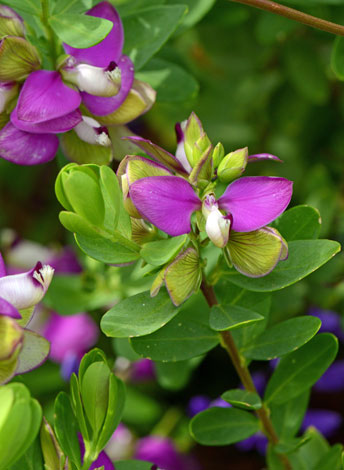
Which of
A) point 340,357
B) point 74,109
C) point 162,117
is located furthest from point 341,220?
point 74,109

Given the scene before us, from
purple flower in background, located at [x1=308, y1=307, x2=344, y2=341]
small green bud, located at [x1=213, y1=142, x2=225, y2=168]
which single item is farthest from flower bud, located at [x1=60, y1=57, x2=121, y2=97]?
purple flower in background, located at [x1=308, y1=307, x2=344, y2=341]

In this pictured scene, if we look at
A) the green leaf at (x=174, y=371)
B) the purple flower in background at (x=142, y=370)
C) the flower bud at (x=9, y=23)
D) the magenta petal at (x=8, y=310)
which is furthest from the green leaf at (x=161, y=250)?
the purple flower in background at (x=142, y=370)

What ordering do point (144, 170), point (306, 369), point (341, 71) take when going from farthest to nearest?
point (341, 71) < point (306, 369) < point (144, 170)

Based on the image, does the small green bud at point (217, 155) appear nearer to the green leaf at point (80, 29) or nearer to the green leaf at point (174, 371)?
the green leaf at point (80, 29)

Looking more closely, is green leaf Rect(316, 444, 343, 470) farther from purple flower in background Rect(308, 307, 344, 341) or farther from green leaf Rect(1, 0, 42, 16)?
green leaf Rect(1, 0, 42, 16)

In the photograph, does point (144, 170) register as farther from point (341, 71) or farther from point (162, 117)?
point (162, 117)

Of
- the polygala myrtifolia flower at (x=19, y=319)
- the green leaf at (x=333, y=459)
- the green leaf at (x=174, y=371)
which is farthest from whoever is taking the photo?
the green leaf at (x=174, y=371)
